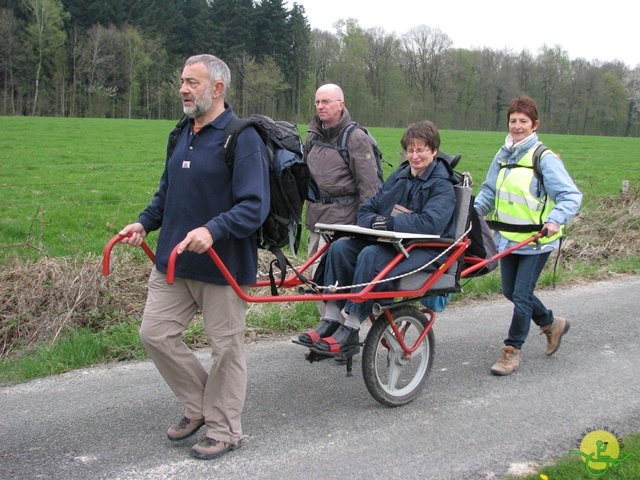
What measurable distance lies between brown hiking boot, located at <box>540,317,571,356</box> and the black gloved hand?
198 cm

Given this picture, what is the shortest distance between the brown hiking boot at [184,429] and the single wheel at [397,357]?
1.11 m

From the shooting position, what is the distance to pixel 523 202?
5.19m

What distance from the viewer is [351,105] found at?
2785 inches

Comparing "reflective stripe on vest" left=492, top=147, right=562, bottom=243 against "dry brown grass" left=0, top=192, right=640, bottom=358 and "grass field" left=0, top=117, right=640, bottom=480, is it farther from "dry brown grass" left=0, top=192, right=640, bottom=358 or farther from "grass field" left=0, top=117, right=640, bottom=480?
"dry brown grass" left=0, top=192, right=640, bottom=358

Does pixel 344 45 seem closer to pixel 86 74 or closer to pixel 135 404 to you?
pixel 86 74

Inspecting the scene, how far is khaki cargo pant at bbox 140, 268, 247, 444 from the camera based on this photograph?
146 inches

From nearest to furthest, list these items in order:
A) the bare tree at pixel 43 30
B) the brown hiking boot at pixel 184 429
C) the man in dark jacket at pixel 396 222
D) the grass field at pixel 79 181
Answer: the brown hiking boot at pixel 184 429
the man in dark jacket at pixel 396 222
the grass field at pixel 79 181
the bare tree at pixel 43 30

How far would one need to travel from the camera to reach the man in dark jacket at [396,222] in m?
4.24

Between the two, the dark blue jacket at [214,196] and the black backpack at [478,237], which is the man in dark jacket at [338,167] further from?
the dark blue jacket at [214,196]

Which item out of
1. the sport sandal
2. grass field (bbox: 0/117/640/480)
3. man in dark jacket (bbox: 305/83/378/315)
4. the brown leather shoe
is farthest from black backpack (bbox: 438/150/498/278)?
the brown leather shoe

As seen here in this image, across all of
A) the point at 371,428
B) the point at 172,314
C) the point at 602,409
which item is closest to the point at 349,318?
the point at 371,428

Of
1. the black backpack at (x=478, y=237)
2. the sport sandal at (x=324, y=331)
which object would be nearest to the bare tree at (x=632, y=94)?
the black backpack at (x=478, y=237)

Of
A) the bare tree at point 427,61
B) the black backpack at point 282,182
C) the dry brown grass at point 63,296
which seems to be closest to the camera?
the black backpack at point 282,182

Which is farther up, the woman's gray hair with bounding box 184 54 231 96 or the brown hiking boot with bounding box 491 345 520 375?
the woman's gray hair with bounding box 184 54 231 96
